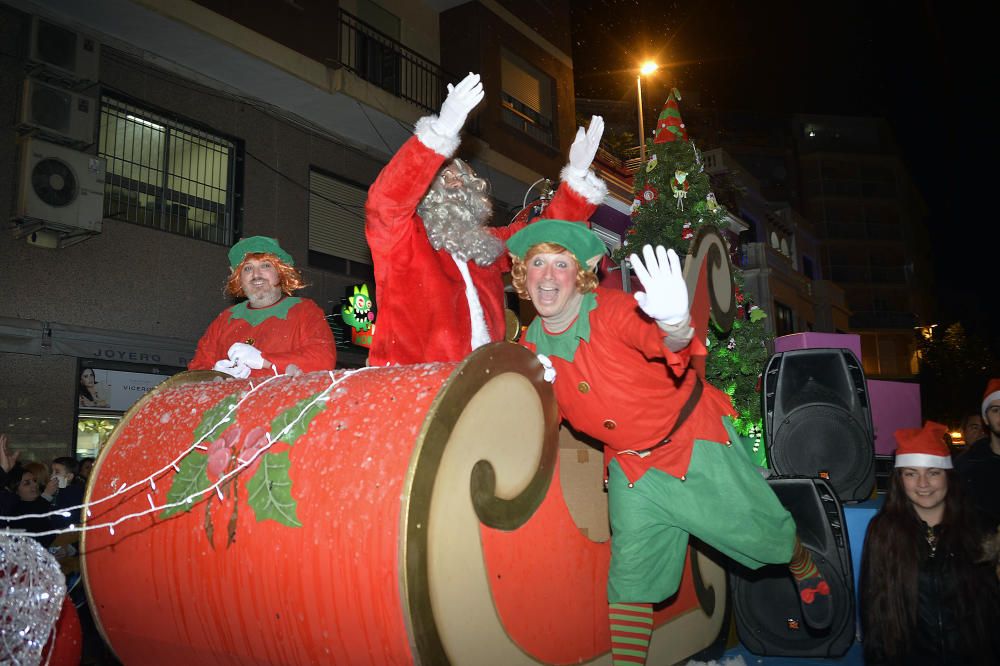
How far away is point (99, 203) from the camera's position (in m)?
8.04

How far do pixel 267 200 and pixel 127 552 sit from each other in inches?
329

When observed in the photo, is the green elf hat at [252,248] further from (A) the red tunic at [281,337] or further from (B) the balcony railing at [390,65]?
(B) the balcony railing at [390,65]

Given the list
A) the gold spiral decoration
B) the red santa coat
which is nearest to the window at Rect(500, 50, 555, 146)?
the gold spiral decoration

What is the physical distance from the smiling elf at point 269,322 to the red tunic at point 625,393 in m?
1.26

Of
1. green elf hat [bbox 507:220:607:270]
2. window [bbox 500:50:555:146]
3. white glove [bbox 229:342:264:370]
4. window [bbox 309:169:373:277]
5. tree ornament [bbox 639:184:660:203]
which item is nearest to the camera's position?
green elf hat [bbox 507:220:607:270]

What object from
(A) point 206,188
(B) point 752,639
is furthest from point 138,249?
(B) point 752,639

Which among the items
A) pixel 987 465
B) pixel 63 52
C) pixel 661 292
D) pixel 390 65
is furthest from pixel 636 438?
pixel 390 65

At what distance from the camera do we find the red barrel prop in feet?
6.55

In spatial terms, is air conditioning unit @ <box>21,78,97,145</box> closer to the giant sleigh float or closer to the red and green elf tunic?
the giant sleigh float

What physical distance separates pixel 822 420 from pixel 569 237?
2577 mm

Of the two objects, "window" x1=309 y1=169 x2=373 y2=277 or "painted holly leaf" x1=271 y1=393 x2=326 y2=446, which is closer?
"painted holly leaf" x1=271 y1=393 x2=326 y2=446

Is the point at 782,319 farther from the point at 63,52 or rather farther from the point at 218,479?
the point at 218,479

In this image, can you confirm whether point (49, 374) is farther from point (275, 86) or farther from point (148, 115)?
point (275, 86)

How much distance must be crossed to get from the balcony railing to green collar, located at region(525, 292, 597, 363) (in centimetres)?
929
